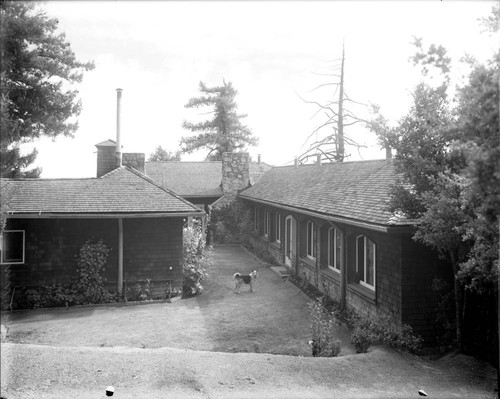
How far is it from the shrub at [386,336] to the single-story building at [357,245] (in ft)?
0.96

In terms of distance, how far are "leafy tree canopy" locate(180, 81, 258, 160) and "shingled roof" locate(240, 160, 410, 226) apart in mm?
23559

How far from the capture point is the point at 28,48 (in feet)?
45.9

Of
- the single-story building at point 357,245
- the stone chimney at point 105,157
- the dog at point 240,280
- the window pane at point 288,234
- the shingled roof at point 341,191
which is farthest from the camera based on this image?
the window pane at point 288,234

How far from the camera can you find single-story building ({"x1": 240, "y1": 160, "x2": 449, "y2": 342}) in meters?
8.70

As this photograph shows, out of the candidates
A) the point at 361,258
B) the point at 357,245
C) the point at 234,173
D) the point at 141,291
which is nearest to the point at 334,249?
the point at 357,245

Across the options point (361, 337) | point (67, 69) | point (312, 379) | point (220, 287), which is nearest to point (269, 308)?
point (220, 287)

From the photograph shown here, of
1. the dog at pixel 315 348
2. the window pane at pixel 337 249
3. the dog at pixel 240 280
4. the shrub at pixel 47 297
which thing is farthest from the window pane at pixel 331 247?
the shrub at pixel 47 297

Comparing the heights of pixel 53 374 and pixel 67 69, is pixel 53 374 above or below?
below

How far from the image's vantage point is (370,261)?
1084 centimetres

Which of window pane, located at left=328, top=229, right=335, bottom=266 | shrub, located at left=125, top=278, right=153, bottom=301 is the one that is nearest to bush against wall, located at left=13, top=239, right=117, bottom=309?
shrub, located at left=125, top=278, right=153, bottom=301

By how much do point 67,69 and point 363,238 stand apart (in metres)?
11.5

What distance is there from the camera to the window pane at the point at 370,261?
34.9ft

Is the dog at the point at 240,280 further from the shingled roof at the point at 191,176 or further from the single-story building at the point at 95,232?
the shingled roof at the point at 191,176

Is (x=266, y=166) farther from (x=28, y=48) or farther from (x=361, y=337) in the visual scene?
(x=361, y=337)
